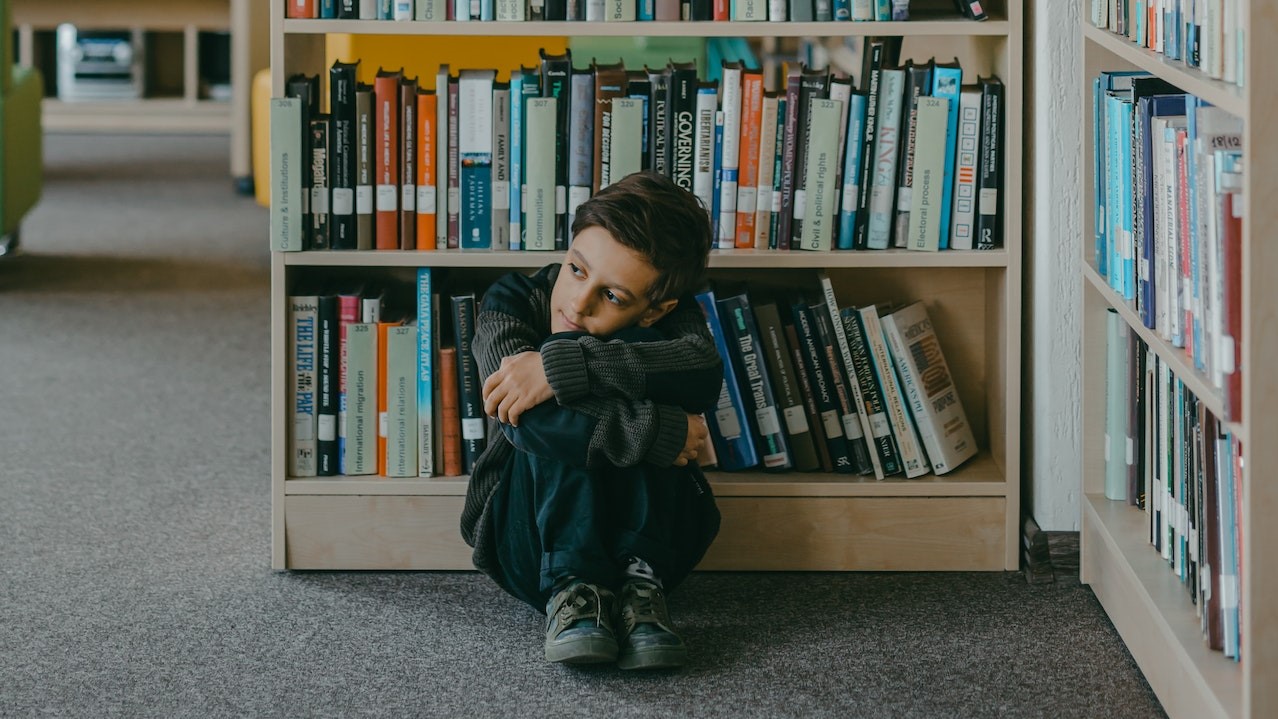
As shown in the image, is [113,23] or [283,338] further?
[113,23]

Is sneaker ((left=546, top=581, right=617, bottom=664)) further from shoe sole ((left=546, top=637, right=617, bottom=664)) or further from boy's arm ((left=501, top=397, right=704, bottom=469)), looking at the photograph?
boy's arm ((left=501, top=397, right=704, bottom=469))

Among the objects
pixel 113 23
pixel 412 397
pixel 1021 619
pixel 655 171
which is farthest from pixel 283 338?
pixel 113 23

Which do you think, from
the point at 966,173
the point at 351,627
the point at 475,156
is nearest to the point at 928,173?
the point at 966,173

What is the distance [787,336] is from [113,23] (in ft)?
17.0

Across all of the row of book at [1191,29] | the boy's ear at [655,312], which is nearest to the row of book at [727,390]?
the boy's ear at [655,312]

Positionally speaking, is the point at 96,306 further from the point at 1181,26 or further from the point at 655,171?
the point at 1181,26

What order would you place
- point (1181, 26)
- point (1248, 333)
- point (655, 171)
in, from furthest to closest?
point (655, 171) → point (1181, 26) → point (1248, 333)

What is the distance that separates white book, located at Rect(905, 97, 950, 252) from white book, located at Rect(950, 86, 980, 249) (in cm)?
2

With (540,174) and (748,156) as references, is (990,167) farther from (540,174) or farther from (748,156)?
(540,174)

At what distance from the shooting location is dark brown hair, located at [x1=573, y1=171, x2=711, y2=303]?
1897 mm

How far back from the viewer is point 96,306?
12.6 ft

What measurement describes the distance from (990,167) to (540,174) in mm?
616

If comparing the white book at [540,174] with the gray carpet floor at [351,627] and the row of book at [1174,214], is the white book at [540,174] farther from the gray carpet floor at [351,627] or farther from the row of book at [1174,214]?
the row of book at [1174,214]

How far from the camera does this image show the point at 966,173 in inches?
83.1
